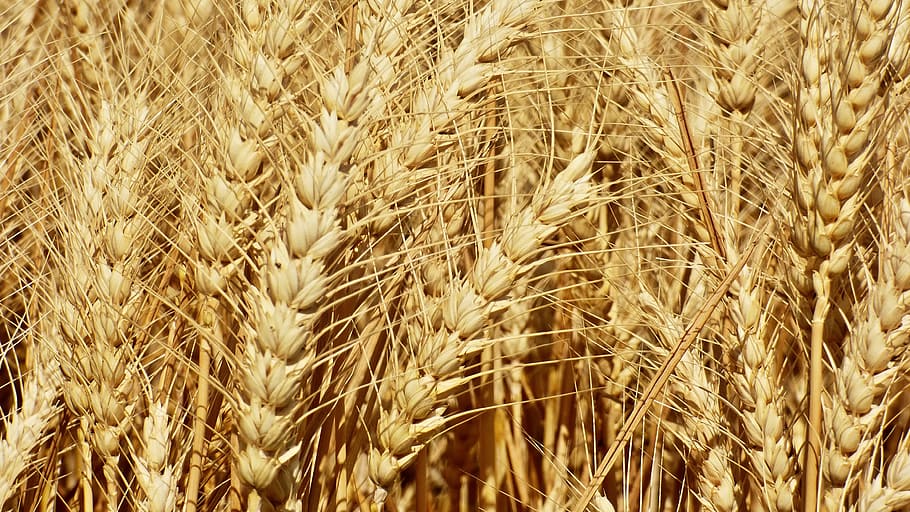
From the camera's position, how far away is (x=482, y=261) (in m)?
1.09

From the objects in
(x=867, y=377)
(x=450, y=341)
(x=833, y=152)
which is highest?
(x=833, y=152)

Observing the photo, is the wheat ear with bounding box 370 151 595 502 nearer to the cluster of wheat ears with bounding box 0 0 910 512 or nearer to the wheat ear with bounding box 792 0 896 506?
the cluster of wheat ears with bounding box 0 0 910 512

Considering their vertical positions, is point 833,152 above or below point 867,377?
above

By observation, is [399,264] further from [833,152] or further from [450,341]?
[833,152]

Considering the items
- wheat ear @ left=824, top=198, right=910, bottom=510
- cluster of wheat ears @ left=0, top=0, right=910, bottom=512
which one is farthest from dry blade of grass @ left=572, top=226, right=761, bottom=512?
wheat ear @ left=824, top=198, right=910, bottom=510

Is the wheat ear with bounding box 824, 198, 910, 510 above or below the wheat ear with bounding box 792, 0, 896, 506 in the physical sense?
below

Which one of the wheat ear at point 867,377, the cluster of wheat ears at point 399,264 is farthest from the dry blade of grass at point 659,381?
the wheat ear at point 867,377

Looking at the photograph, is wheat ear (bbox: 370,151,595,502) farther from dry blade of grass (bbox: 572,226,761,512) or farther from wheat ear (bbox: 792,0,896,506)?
wheat ear (bbox: 792,0,896,506)

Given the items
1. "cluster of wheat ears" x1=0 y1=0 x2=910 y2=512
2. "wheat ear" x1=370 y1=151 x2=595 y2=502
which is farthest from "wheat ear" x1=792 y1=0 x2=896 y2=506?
"wheat ear" x1=370 y1=151 x2=595 y2=502

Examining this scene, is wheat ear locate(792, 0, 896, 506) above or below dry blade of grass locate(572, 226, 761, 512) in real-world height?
above

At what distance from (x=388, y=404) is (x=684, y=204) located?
53 centimetres

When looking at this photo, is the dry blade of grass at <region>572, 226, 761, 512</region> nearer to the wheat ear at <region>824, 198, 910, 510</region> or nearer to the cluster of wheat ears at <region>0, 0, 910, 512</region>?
the cluster of wheat ears at <region>0, 0, 910, 512</region>

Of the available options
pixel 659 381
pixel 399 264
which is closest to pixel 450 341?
pixel 399 264

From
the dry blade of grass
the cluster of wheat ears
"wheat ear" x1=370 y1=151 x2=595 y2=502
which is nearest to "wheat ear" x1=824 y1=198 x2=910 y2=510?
the cluster of wheat ears
